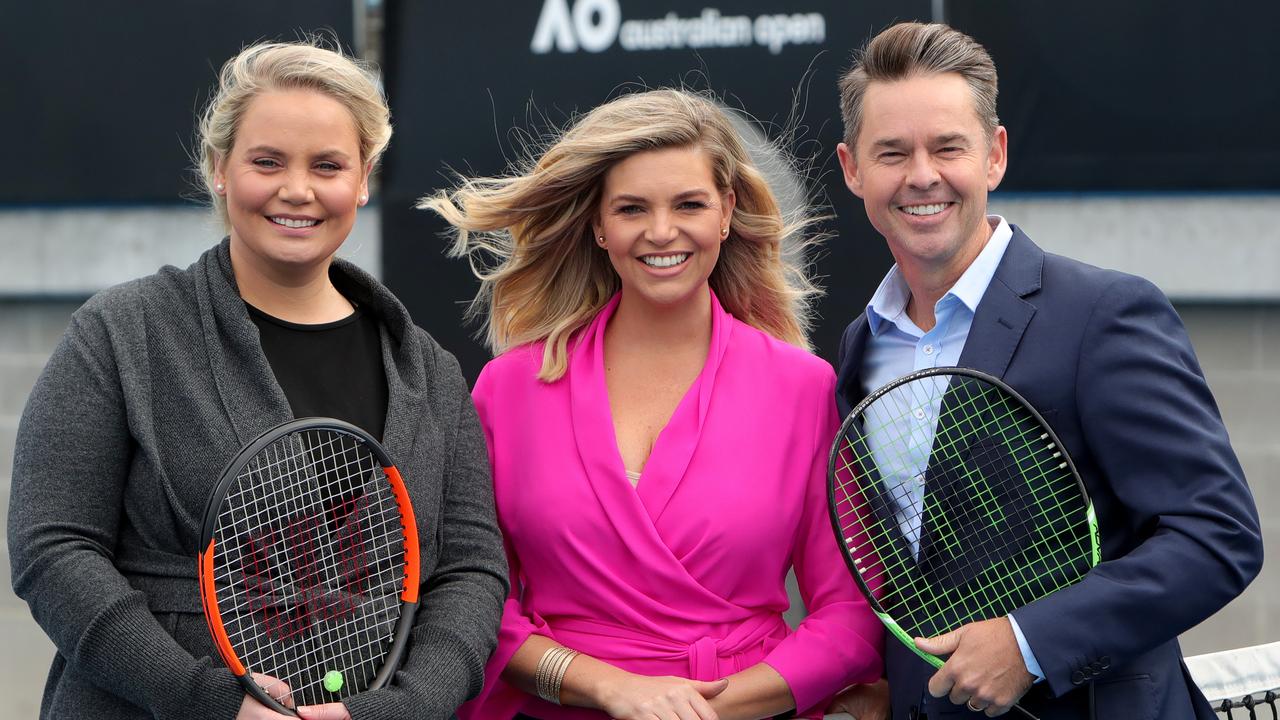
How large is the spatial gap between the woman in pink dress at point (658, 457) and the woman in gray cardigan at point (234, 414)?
218mm

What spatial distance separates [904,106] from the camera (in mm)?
2760

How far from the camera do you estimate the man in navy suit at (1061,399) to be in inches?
93.6

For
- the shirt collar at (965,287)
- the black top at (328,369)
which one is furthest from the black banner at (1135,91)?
the black top at (328,369)

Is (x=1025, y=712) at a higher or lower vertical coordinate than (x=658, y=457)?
lower

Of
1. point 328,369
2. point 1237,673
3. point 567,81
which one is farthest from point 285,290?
point 567,81

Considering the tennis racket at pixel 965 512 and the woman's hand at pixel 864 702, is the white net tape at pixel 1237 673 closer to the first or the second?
the tennis racket at pixel 965 512

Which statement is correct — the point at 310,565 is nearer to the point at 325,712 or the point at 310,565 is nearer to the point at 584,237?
the point at 325,712

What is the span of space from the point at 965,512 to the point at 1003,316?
37cm

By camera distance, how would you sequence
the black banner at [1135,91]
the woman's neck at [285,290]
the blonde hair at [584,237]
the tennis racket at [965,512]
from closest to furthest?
the tennis racket at [965,512], the woman's neck at [285,290], the blonde hair at [584,237], the black banner at [1135,91]

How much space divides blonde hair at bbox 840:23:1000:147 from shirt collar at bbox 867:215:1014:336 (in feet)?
0.75

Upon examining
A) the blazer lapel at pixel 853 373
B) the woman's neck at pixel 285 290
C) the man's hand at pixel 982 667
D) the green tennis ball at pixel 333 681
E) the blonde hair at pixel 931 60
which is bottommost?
the green tennis ball at pixel 333 681

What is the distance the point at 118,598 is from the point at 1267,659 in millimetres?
2205

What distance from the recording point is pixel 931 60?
9.07 ft

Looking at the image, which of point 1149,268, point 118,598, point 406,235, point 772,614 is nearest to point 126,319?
point 118,598
